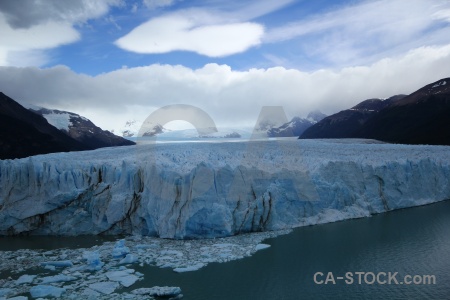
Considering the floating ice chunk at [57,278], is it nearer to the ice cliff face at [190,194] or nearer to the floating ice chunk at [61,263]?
the floating ice chunk at [61,263]

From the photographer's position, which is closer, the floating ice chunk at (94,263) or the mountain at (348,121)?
the floating ice chunk at (94,263)

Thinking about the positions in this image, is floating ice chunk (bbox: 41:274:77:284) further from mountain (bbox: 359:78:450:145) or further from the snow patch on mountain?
the snow patch on mountain

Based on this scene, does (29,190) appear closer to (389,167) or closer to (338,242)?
(338,242)

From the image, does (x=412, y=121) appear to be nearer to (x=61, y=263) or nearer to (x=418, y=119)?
(x=418, y=119)

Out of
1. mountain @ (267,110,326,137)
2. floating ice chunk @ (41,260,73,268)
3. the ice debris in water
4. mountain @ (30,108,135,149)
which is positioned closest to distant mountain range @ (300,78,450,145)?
mountain @ (267,110,326,137)

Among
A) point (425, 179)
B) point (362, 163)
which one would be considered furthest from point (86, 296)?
point (425, 179)

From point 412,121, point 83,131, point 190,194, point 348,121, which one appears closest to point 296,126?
point 348,121

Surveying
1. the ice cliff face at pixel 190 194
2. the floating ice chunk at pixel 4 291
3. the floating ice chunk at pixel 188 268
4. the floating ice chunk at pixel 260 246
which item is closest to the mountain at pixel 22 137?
the ice cliff face at pixel 190 194
